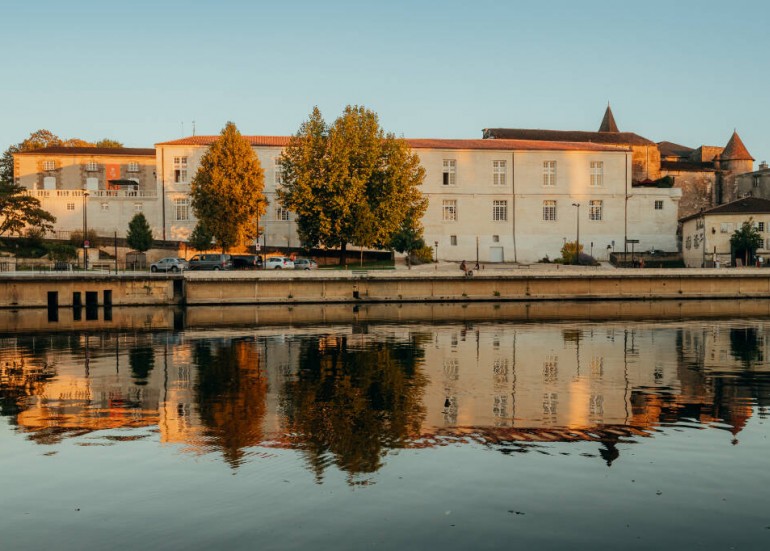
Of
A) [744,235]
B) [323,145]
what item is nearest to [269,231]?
[323,145]

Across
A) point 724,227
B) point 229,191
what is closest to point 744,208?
point 724,227

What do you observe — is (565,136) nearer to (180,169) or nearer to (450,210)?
(450,210)

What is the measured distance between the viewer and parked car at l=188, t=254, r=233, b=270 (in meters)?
65.9

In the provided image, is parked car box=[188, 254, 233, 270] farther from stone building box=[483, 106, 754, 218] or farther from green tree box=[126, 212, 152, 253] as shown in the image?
stone building box=[483, 106, 754, 218]

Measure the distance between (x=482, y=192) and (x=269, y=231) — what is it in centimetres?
2482

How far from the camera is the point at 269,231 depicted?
83.6m

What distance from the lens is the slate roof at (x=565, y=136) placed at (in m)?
109

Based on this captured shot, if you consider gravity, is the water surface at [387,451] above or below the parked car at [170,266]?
below

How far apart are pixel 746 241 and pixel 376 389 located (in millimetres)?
67467

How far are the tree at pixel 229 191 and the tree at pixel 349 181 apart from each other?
10.9 ft

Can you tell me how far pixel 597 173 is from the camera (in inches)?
3521

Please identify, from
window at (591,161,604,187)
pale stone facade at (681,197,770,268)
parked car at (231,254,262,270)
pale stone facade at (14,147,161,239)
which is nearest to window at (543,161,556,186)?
window at (591,161,604,187)

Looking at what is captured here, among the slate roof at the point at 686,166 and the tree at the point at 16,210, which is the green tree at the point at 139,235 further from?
the slate roof at the point at 686,166

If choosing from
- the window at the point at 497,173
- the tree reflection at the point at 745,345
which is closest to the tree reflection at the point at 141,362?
the tree reflection at the point at 745,345
